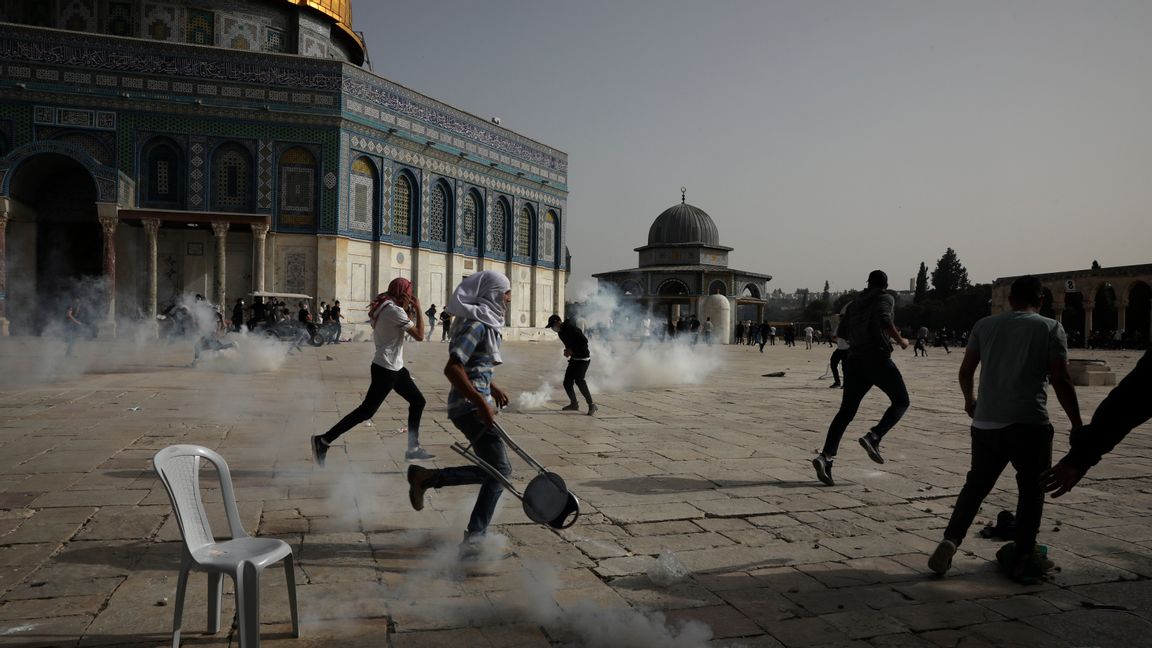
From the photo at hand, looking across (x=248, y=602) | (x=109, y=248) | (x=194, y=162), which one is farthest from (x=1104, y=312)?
(x=248, y=602)

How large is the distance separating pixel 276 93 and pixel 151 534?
29287mm

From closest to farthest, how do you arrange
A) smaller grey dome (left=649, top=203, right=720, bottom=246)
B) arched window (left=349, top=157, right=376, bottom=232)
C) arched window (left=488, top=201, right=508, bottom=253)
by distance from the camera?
arched window (left=349, top=157, right=376, bottom=232) < arched window (left=488, top=201, right=508, bottom=253) < smaller grey dome (left=649, top=203, right=720, bottom=246)

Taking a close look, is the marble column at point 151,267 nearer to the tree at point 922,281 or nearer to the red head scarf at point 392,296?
the red head scarf at point 392,296

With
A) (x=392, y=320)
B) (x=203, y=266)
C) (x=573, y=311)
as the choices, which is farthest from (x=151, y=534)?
(x=203, y=266)

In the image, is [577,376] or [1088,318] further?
[1088,318]

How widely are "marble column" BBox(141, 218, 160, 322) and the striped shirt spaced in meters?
27.2

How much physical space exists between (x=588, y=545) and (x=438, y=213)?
110ft

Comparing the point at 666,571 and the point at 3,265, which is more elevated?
the point at 3,265

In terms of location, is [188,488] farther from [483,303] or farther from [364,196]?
[364,196]

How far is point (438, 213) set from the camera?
36.6 m

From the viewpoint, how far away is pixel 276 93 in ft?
99.0

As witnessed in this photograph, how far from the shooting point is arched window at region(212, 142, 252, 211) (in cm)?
2970

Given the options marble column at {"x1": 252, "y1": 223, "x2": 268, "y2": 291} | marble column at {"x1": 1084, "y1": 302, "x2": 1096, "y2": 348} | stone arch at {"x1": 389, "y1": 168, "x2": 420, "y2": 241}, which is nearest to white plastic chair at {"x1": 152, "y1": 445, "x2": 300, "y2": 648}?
marble column at {"x1": 252, "y1": 223, "x2": 268, "y2": 291}

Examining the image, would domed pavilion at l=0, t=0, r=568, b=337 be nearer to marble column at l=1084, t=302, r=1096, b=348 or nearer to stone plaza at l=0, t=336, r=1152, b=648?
stone plaza at l=0, t=336, r=1152, b=648
